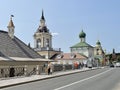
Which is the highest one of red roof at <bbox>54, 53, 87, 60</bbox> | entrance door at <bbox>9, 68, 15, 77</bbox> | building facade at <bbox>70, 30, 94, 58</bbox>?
building facade at <bbox>70, 30, 94, 58</bbox>

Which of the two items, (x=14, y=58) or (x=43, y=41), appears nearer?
(x=14, y=58)

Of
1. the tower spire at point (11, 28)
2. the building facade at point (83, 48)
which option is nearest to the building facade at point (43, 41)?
the building facade at point (83, 48)

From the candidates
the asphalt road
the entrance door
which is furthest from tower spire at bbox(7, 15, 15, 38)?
the asphalt road

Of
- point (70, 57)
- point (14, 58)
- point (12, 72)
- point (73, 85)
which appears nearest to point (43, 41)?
point (70, 57)

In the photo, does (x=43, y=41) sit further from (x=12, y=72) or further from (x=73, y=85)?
(x=73, y=85)

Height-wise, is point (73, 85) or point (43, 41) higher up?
point (43, 41)

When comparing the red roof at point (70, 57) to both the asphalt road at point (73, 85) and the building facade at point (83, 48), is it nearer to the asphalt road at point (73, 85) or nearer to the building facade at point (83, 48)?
the building facade at point (83, 48)

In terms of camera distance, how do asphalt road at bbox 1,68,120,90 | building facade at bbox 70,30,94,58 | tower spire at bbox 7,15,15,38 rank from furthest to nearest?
building facade at bbox 70,30,94,58 < tower spire at bbox 7,15,15,38 < asphalt road at bbox 1,68,120,90

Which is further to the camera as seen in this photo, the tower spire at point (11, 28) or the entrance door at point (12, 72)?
the tower spire at point (11, 28)

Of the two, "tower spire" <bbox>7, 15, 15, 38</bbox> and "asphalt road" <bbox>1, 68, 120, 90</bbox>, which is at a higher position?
"tower spire" <bbox>7, 15, 15, 38</bbox>

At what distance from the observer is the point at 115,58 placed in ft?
635

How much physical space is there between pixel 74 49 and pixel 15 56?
100271mm

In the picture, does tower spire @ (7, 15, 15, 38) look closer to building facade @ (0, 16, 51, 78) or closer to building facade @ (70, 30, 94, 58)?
building facade @ (0, 16, 51, 78)

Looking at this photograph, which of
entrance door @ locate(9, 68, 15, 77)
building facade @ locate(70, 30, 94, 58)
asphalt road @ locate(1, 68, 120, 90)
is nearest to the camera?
asphalt road @ locate(1, 68, 120, 90)
